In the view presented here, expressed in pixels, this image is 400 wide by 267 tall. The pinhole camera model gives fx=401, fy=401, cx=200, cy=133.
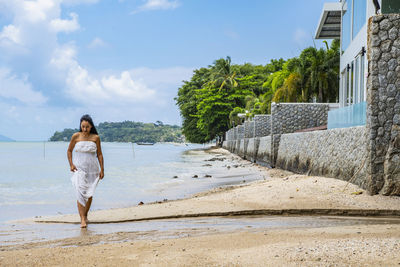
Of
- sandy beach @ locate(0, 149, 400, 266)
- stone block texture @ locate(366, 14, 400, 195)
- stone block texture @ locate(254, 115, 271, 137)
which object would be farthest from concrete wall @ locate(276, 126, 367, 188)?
stone block texture @ locate(254, 115, 271, 137)

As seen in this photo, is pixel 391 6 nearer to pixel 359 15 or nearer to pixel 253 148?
pixel 359 15

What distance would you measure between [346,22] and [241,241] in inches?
585

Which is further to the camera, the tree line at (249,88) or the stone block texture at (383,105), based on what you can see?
the tree line at (249,88)

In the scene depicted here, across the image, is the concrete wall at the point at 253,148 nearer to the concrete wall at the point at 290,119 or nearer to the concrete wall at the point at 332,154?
the concrete wall at the point at 290,119

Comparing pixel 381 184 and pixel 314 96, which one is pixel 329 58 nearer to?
pixel 314 96

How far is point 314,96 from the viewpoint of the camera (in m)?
29.3

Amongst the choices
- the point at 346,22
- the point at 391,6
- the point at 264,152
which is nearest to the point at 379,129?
the point at 391,6

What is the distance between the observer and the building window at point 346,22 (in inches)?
634

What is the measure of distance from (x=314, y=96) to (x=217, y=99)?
2237 cm

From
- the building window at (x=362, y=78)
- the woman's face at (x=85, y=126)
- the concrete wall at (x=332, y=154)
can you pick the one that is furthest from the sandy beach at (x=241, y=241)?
the building window at (x=362, y=78)

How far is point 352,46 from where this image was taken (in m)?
15.2

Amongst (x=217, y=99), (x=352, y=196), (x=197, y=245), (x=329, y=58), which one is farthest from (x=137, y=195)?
(x=217, y=99)

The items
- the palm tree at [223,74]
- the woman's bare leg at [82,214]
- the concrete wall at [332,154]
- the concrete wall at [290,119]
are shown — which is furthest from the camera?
the palm tree at [223,74]

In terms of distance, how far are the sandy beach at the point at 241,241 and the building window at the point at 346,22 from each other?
10.9m
